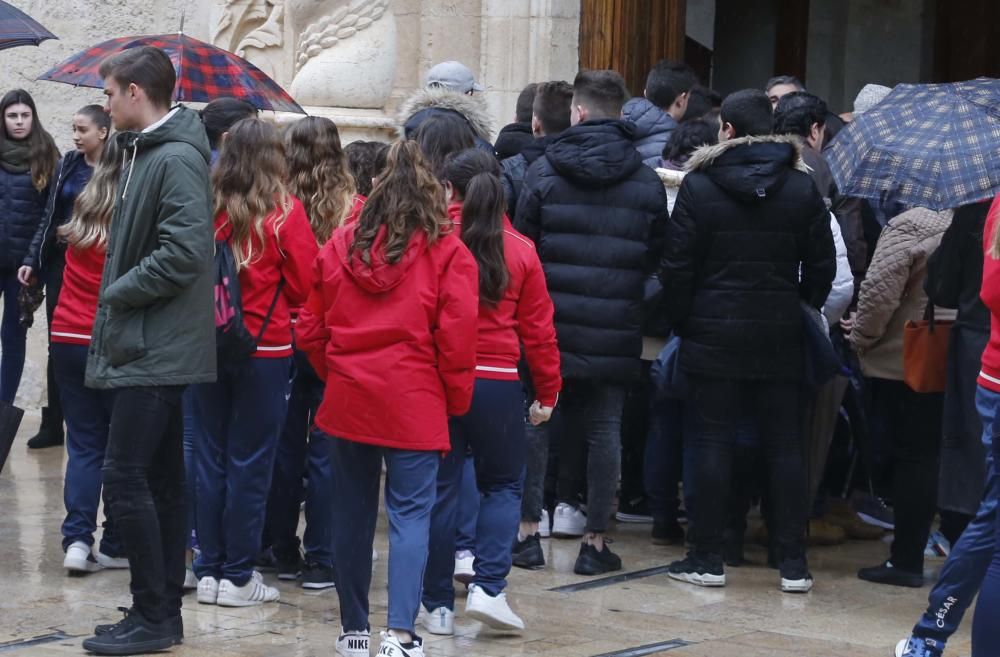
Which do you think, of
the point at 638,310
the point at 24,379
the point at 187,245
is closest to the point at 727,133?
the point at 638,310

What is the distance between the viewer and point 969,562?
17.5 feet

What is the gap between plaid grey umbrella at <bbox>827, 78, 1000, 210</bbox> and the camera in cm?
607

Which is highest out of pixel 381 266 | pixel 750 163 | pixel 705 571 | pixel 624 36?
pixel 624 36

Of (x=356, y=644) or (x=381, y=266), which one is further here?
(x=356, y=644)

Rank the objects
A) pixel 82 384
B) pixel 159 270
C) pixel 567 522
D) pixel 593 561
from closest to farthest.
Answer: pixel 159 270, pixel 82 384, pixel 593 561, pixel 567 522

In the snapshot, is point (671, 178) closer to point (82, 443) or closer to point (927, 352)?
point (927, 352)

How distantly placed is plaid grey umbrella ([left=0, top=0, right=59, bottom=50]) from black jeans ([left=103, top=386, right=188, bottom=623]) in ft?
9.18

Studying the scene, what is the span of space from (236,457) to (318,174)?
3.58 feet

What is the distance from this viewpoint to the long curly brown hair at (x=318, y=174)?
6438mm

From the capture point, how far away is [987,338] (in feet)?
19.7

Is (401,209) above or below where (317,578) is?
above

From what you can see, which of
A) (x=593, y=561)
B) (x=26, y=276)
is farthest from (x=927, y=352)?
(x=26, y=276)

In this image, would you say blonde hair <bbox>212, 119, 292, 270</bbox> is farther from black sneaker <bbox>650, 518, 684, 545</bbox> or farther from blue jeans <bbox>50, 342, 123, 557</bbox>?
black sneaker <bbox>650, 518, 684, 545</bbox>

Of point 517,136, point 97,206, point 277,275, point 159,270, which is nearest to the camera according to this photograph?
point 159,270
